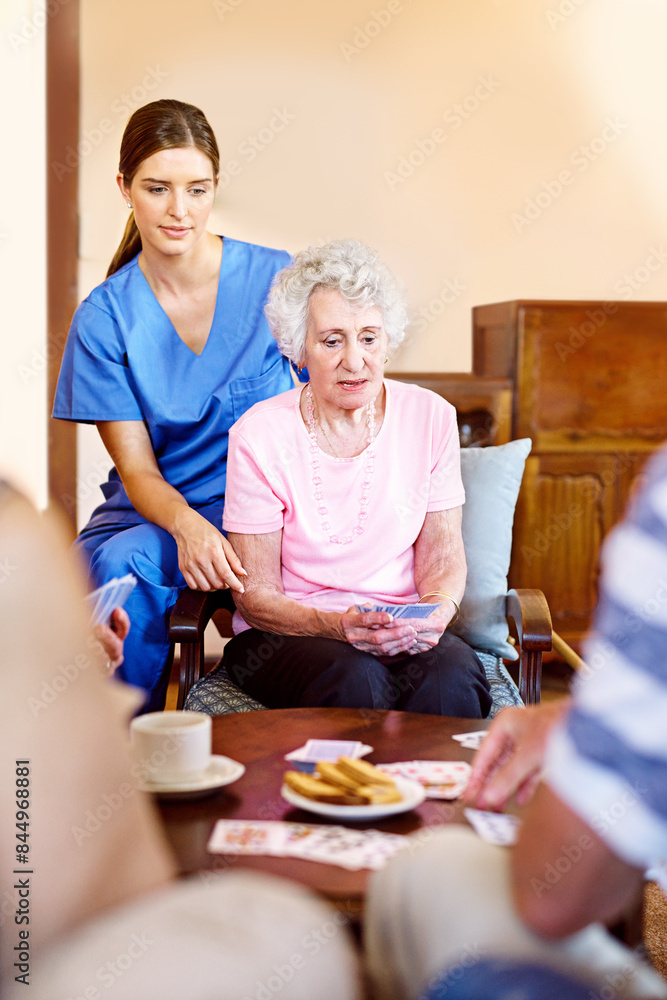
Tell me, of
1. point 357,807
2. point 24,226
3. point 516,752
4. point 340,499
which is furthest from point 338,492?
point 24,226

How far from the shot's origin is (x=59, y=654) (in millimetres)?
706

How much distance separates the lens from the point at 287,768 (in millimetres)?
1460

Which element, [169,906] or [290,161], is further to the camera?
[290,161]

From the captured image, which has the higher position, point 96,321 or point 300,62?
point 300,62

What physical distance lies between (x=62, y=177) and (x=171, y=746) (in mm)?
3158

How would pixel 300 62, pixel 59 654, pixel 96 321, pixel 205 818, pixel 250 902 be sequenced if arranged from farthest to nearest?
1. pixel 300 62
2. pixel 96 321
3. pixel 205 818
4. pixel 250 902
5. pixel 59 654

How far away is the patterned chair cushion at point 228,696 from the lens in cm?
198

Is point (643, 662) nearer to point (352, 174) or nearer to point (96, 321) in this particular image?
point (96, 321)

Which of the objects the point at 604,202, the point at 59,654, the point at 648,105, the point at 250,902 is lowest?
the point at 250,902

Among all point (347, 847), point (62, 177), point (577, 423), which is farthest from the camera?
point (62, 177)

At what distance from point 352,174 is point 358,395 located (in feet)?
7.30

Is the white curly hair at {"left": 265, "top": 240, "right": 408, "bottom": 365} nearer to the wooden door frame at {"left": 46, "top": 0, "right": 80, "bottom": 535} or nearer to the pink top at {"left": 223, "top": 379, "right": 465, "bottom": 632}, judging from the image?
the pink top at {"left": 223, "top": 379, "right": 465, "bottom": 632}

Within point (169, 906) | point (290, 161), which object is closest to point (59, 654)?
point (169, 906)

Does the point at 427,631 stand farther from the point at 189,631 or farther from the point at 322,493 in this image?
the point at 189,631
